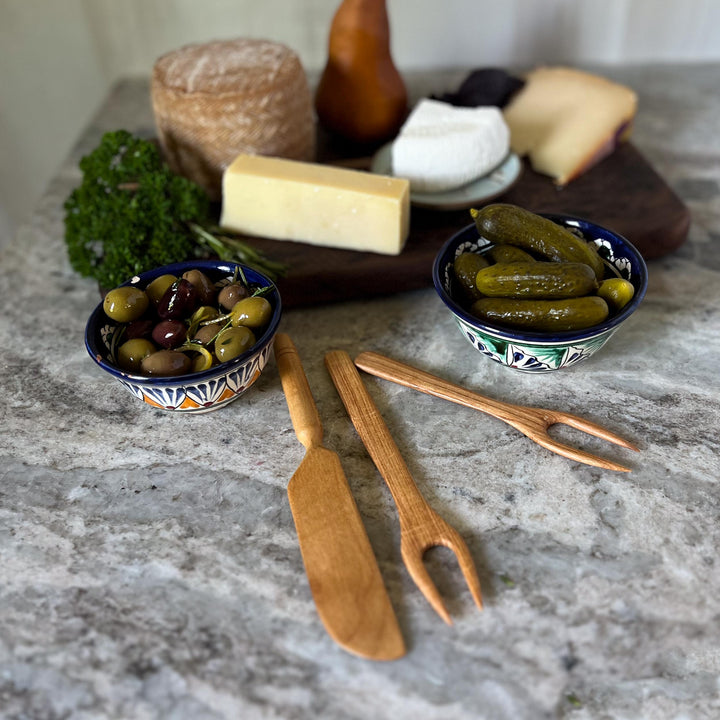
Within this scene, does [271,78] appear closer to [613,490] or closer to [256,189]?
[256,189]

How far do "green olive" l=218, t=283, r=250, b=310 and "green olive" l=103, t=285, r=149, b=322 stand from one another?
11cm

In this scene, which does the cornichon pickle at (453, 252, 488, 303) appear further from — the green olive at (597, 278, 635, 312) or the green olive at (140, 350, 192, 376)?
the green olive at (140, 350, 192, 376)

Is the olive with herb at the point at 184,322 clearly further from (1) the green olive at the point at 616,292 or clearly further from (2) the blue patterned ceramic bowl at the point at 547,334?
(1) the green olive at the point at 616,292

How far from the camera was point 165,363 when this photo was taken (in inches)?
35.2

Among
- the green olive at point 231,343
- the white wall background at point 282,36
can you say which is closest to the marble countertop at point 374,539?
the green olive at point 231,343

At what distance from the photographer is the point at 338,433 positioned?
0.96 m

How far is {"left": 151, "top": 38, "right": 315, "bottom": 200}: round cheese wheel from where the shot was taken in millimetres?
1231

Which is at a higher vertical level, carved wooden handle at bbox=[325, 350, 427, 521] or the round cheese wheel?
the round cheese wheel

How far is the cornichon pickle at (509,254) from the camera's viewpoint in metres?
0.99

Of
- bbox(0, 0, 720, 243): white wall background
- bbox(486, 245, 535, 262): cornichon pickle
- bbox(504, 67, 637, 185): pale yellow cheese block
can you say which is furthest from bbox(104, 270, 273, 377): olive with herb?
bbox(0, 0, 720, 243): white wall background

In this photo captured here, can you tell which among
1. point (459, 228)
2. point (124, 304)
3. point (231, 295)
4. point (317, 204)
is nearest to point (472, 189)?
point (459, 228)

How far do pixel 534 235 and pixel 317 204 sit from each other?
378 millimetres

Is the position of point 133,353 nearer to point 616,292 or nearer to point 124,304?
point 124,304

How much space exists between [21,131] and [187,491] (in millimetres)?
1461
